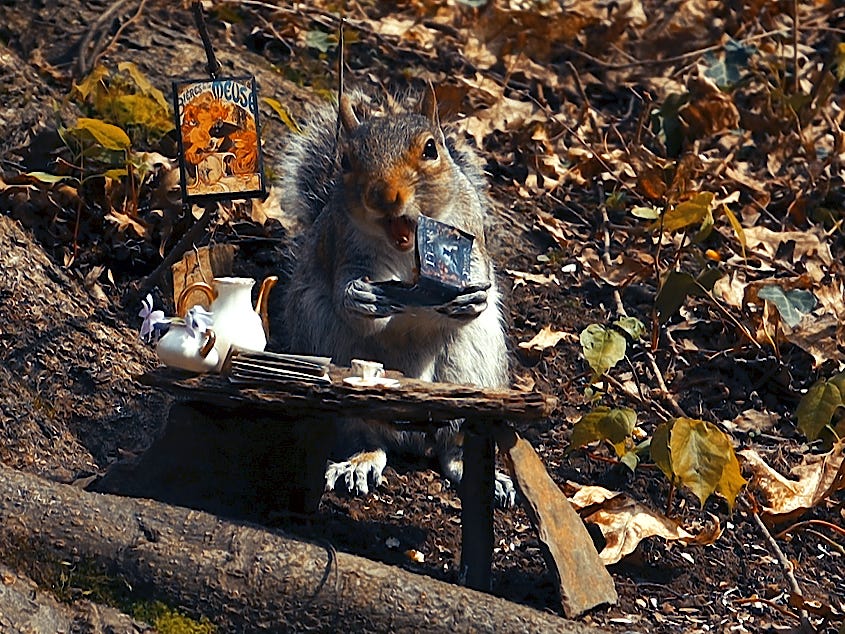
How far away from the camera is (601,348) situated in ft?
11.3

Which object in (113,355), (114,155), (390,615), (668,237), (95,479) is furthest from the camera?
(668,237)

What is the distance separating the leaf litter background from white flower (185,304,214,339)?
21.6 inches

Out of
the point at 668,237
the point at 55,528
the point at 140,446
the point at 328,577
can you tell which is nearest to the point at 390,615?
the point at 328,577

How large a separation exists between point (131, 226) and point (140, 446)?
97cm

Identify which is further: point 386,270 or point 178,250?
point 178,250

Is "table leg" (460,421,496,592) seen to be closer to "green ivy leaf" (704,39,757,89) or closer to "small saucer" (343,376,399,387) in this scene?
"small saucer" (343,376,399,387)

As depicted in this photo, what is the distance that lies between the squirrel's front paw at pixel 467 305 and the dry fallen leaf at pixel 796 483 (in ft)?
3.07

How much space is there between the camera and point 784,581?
10.3ft

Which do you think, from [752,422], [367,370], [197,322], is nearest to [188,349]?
[197,322]

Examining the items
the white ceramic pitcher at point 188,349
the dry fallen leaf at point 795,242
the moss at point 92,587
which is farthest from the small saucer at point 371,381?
the dry fallen leaf at point 795,242

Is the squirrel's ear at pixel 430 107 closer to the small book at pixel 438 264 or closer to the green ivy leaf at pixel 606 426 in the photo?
the small book at pixel 438 264

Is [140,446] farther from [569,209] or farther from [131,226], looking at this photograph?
[569,209]

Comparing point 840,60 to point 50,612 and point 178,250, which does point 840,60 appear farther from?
point 50,612

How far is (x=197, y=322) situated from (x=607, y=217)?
2.32 metres
